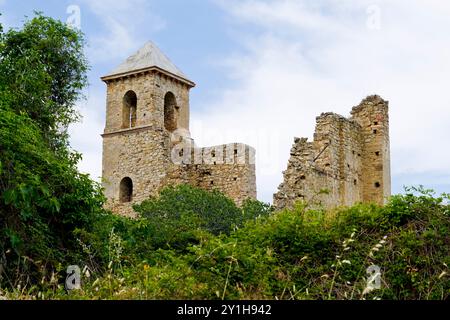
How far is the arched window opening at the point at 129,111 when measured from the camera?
119ft

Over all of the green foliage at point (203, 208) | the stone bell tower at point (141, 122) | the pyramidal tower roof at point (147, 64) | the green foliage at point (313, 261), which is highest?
the pyramidal tower roof at point (147, 64)

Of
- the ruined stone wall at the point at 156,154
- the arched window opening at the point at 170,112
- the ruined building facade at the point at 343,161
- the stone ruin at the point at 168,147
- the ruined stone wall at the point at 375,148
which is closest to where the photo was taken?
the ruined building facade at the point at 343,161

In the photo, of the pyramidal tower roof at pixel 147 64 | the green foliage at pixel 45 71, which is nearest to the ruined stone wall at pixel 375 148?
the green foliage at pixel 45 71

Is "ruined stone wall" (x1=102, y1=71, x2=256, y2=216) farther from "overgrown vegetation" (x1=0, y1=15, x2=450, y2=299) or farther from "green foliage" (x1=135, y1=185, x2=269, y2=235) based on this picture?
"overgrown vegetation" (x1=0, y1=15, x2=450, y2=299)

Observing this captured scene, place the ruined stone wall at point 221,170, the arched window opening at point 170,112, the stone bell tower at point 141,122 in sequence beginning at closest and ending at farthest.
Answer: the ruined stone wall at point 221,170, the stone bell tower at point 141,122, the arched window opening at point 170,112

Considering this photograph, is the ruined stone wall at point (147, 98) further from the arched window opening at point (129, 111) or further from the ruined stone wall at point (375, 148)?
the ruined stone wall at point (375, 148)

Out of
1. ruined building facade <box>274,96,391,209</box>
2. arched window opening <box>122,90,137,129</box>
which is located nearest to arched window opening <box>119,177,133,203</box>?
arched window opening <box>122,90,137,129</box>

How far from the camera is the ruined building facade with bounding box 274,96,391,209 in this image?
18016 mm

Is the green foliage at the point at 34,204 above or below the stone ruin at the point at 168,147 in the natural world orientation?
below

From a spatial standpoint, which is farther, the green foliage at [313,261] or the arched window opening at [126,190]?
the arched window opening at [126,190]

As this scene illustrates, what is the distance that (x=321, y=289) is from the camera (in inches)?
362

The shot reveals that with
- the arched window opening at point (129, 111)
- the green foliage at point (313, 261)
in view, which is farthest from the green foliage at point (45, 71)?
the arched window opening at point (129, 111)
